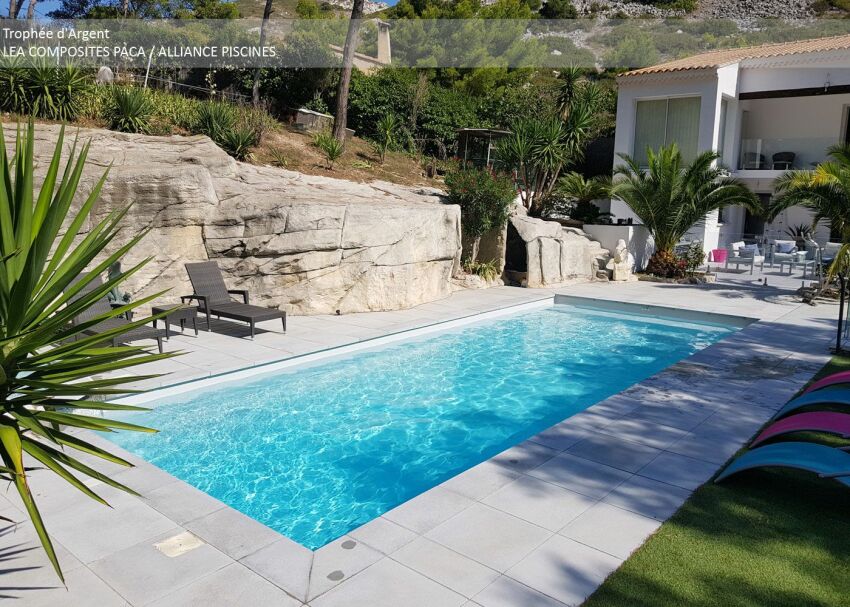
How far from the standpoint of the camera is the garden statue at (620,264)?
57.9 ft

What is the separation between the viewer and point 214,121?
1631 cm

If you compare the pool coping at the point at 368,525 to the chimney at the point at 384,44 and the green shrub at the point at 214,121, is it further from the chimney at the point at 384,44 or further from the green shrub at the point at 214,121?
the chimney at the point at 384,44

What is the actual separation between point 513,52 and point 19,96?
4029 cm

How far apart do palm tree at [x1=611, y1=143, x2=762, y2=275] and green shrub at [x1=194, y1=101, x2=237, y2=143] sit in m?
10.6

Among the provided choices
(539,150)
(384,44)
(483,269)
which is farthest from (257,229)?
(384,44)

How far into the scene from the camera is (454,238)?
45.9ft

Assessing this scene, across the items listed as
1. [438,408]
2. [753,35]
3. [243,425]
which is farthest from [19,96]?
[753,35]

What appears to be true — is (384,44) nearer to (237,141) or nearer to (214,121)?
(214,121)

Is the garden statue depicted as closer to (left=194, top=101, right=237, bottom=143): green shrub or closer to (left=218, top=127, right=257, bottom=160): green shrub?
(left=218, top=127, right=257, bottom=160): green shrub

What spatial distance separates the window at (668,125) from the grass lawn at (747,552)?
20576 millimetres

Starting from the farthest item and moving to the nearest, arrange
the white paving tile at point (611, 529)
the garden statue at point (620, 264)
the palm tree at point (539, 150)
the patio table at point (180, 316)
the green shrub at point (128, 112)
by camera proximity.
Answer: the palm tree at point (539, 150), the garden statue at point (620, 264), the green shrub at point (128, 112), the patio table at point (180, 316), the white paving tile at point (611, 529)

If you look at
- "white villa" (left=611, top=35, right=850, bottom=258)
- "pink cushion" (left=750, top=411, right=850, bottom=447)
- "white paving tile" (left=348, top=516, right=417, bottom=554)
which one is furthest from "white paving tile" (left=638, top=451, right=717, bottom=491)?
"white villa" (left=611, top=35, right=850, bottom=258)

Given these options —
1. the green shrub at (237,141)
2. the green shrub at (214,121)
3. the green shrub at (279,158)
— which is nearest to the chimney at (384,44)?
the green shrub at (279,158)

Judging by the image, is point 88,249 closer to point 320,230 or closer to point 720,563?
point 720,563
